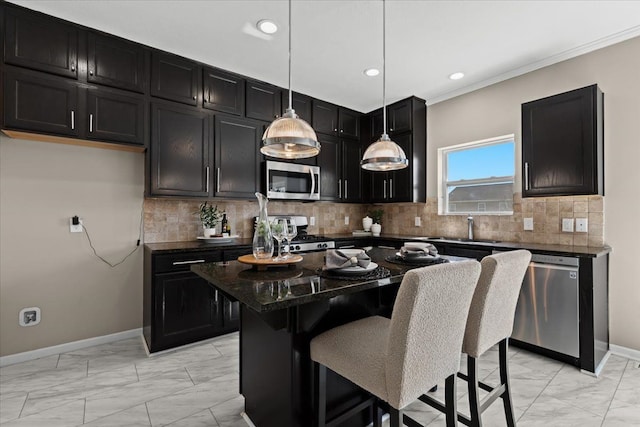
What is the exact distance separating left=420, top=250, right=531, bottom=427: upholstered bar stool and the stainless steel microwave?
2.62 meters

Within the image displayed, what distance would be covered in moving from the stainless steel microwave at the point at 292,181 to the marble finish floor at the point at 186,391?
180 cm

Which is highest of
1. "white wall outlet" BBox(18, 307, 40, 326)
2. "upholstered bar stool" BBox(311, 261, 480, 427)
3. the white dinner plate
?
the white dinner plate

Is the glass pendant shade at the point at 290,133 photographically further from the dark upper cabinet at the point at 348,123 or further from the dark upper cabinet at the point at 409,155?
the dark upper cabinet at the point at 348,123

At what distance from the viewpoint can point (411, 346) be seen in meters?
1.16

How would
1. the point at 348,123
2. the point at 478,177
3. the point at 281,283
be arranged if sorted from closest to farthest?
the point at 281,283, the point at 478,177, the point at 348,123

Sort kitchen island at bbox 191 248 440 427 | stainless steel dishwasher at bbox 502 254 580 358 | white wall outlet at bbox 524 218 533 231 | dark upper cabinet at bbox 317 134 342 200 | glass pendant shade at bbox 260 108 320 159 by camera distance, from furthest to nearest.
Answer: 1. dark upper cabinet at bbox 317 134 342 200
2. white wall outlet at bbox 524 218 533 231
3. stainless steel dishwasher at bbox 502 254 580 358
4. glass pendant shade at bbox 260 108 320 159
5. kitchen island at bbox 191 248 440 427

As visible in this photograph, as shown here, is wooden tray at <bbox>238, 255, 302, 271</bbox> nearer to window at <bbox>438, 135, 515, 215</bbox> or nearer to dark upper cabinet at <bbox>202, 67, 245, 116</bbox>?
dark upper cabinet at <bbox>202, 67, 245, 116</bbox>

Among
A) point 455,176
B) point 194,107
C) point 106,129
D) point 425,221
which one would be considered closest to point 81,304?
point 106,129

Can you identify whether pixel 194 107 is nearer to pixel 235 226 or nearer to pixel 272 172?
pixel 272 172

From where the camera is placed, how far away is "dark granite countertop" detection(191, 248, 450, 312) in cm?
117

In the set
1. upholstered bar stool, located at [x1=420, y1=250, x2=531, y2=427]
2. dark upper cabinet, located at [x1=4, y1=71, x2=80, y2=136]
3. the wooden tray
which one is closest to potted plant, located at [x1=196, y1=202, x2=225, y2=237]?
dark upper cabinet, located at [x1=4, y1=71, x2=80, y2=136]

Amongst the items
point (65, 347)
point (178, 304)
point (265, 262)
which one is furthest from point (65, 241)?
point (265, 262)

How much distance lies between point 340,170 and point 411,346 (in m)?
3.51

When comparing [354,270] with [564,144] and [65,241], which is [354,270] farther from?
[65,241]
